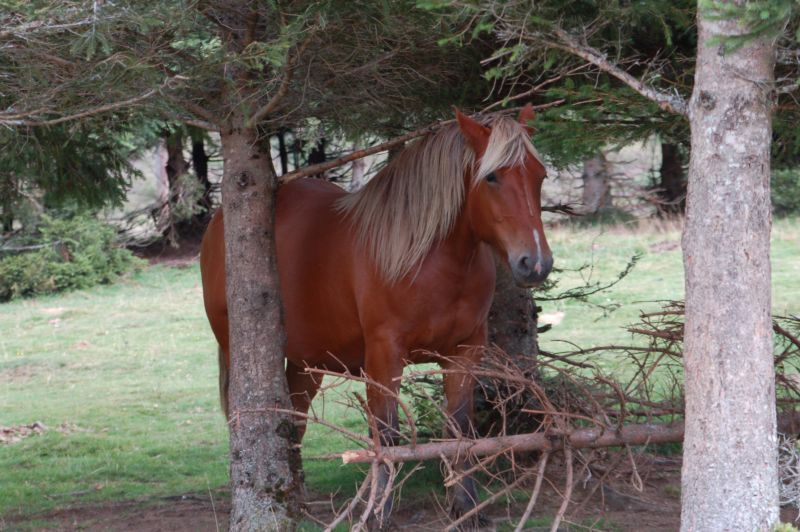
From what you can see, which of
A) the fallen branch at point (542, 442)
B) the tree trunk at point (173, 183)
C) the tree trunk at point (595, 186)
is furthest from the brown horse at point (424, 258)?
the tree trunk at point (595, 186)

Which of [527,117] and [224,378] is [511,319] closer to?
[527,117]

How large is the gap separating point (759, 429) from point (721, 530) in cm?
42

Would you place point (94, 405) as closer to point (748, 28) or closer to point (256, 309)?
point (256, 309)

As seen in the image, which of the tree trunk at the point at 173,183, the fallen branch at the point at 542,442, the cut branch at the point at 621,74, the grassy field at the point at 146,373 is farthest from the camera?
the tree trunk at the point at 173,183

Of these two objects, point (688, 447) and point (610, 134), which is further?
point (610, 134)

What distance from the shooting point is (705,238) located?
3.75 metres

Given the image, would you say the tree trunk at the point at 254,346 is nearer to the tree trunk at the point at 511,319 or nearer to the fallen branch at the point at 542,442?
the fallen branch at the point at 542,442

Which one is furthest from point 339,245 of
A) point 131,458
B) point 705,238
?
point 131,458

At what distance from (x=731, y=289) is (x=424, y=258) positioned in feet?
6.75

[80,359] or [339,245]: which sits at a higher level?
[339,245]

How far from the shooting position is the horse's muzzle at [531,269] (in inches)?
182

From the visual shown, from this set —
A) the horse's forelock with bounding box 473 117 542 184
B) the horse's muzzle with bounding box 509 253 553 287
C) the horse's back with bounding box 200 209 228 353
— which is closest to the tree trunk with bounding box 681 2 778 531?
the horse's muzzle with bounding box 509 253 553 287

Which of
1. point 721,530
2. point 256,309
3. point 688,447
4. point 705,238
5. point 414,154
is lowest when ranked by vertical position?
point 721,530

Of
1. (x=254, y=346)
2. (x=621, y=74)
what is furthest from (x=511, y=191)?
(x=254, y=346)
